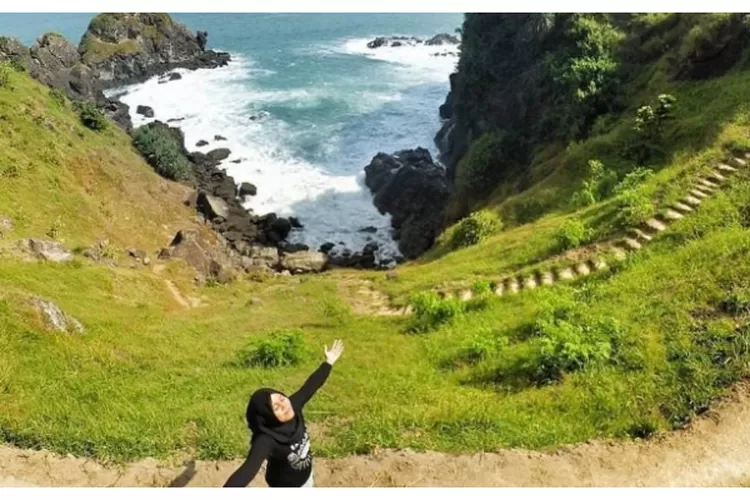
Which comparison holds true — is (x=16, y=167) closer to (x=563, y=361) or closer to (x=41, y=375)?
(x=41, y=375)

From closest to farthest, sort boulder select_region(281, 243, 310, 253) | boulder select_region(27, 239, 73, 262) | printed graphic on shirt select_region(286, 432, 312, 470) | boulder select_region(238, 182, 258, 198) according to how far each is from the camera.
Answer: printed graphic on shirt select_region(286, 432, 312, 470) < boulder select_region(27, 239, 73, 262) < boulder select_region(281, 243, 310, 253) < boulder select_region(238, 182, 258, 198)

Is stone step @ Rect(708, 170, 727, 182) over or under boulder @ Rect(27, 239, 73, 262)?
over

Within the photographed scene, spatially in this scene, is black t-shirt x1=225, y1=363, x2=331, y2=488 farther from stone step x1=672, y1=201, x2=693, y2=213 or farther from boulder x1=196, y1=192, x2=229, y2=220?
boulder x1=196, y1=192, x2=229, y2=220

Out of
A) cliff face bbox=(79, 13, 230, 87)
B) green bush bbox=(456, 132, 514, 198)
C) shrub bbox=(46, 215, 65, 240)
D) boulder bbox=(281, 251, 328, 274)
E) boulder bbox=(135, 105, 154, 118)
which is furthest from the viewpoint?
cliff face bbox=(79, 13, 230, 87)

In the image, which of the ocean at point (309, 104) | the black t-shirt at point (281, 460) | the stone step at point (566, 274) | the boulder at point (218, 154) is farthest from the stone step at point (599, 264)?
the boulder at point (218, 154)

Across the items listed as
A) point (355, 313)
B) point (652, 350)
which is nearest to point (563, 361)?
point (652, 350)

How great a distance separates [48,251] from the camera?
76.6ft

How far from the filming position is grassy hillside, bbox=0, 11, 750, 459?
450 inches

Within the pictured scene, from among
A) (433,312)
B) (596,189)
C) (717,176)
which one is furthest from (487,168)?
(433,312)

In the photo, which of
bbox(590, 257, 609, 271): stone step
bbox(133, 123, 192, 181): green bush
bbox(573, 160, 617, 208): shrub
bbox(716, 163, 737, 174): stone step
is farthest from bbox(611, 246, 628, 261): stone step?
bbox(133, 123, 192, 181): green bush

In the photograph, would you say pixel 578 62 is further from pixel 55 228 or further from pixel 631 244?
pixel 55 228

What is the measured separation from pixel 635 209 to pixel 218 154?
122 feet

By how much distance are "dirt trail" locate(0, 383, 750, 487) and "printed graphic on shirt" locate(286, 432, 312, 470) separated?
269 centimetres
